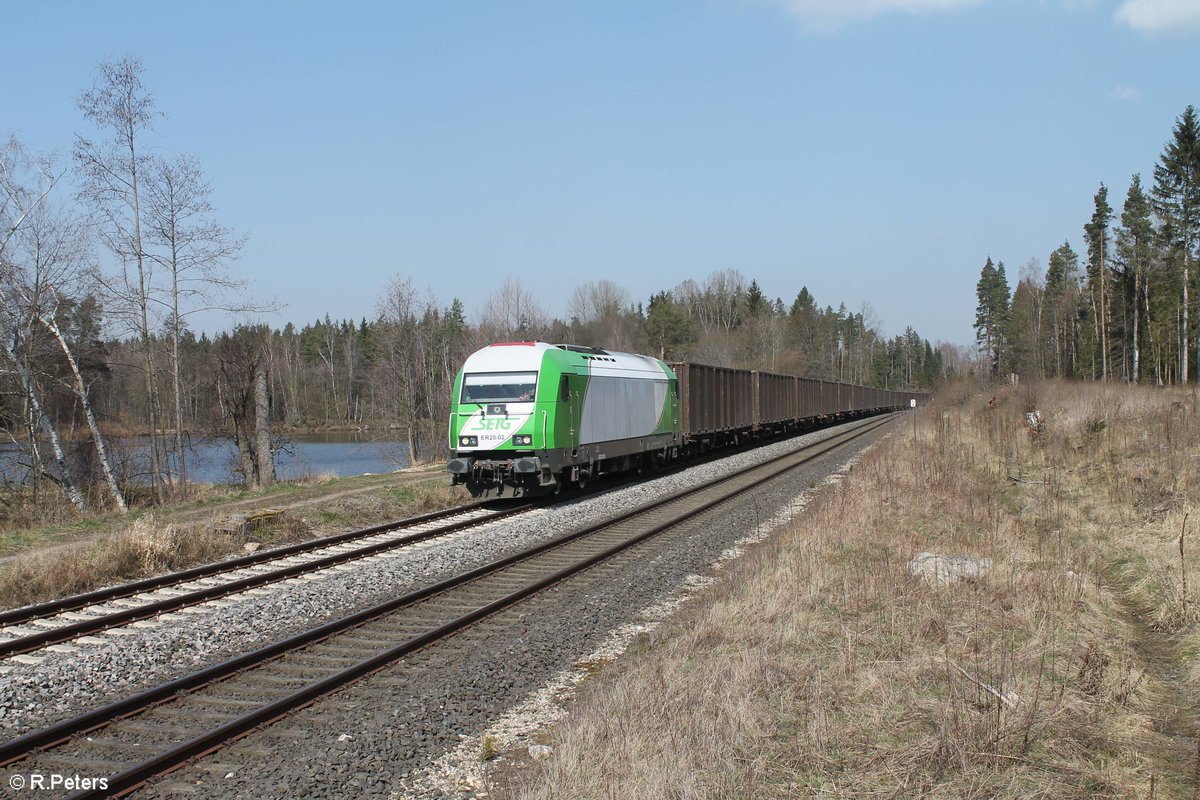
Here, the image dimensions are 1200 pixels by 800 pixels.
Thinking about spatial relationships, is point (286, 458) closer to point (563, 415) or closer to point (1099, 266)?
point (563, 415)

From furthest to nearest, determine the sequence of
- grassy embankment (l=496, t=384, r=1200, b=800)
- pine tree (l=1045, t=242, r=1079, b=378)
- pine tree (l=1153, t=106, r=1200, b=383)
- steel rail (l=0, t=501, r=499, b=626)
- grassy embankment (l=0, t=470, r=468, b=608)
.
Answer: pine tree (l=1045, t=242, r=1079, b=378) < pine tree (l=1153, t=106, r=1200, b=383) < grassy embankment (l=0, t=470, r=468, b=608) < steel rail (l=0, t=501, r=499, b=626) < grassy embankment (l=496, t=384, r=1200, b=800)

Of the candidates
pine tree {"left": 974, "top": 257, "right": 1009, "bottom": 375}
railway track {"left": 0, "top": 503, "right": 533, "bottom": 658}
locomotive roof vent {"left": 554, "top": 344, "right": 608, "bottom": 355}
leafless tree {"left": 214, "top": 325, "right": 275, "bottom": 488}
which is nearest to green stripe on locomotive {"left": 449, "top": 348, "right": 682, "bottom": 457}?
locomotive roof vent {"left": 554, "top": 344, "right": 608, "bottom": 355}

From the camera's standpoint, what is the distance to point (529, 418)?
16.4 metres

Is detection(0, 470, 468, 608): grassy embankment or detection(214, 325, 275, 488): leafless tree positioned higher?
detection(214, 325, 275, 488): leafless tree

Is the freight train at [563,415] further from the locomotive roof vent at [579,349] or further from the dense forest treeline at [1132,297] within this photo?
the dense forest treeline at [1132,297]

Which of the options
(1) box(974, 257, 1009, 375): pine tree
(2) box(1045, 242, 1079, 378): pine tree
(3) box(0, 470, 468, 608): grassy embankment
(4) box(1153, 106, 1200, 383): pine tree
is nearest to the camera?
(3) box(0, 470, 468, 608): grassy embankment

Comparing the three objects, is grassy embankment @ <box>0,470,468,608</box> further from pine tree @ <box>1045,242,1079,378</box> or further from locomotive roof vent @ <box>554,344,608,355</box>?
pine tree @ <box>1045,242,1079,378</box>

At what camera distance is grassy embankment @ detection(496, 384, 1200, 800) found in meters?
4.41

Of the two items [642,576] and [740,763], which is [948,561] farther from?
[740,763]

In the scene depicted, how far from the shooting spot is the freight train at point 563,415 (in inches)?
648

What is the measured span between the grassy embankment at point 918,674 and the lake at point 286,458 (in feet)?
70.1

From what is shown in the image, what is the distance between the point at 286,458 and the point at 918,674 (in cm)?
4459

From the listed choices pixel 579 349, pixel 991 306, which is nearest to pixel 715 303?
pixel 991 306

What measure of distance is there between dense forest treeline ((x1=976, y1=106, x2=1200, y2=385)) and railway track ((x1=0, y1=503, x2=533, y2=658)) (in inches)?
1178
